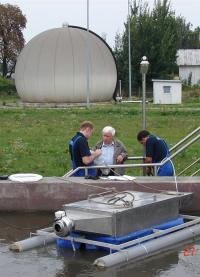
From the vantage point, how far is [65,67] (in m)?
47.4

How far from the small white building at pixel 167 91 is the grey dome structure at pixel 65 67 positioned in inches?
144

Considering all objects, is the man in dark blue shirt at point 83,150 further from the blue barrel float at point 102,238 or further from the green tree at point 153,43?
the green tree at point 153,43

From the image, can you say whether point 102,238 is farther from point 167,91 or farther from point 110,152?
point 167,91

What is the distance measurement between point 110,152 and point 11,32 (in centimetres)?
7281

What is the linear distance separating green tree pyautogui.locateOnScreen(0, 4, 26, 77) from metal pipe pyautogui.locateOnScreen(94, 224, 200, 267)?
74280 millimetres

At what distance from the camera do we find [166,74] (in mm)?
65688

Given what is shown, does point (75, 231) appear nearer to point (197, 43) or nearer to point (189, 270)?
point (189, 270)

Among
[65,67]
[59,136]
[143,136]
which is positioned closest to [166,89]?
[65,67]

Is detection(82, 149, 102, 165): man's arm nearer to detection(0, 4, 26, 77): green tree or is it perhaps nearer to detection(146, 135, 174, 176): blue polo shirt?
detection(146, 135, 174, 176): blue polo shirt

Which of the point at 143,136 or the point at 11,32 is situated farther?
the point at 11,32

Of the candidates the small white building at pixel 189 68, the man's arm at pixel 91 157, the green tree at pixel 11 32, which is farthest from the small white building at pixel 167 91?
the man's arm at pixel 91 157

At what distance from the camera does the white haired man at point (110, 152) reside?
10.6 metres

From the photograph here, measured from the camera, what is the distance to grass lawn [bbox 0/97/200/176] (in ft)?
47.7

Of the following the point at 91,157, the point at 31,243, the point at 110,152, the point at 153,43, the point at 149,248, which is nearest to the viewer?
the point at 149,248
